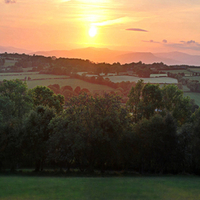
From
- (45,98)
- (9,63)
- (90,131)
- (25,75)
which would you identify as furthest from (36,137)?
(9,63)

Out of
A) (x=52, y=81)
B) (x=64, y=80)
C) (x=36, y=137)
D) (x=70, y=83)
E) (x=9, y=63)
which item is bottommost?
(x=36, y=137)

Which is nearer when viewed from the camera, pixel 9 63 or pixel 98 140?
pixel 98 140

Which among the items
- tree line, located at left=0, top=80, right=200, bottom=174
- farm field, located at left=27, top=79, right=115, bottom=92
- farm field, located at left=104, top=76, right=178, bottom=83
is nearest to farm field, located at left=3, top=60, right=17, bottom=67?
farm field, located at left=27, top=79, right=115, bottom=92

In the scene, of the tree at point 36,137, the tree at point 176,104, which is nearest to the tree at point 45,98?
the tree at point 36,137

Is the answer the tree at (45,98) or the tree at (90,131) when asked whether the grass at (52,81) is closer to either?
the tree at (45,98)

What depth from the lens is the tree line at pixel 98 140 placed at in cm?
3384

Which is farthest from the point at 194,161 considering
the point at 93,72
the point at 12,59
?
the point at 12,59

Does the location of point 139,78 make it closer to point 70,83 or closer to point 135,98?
point 70,83

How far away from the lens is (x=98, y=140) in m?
32.8

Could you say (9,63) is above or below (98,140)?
above

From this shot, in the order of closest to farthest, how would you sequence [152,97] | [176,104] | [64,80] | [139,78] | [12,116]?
[12,116]
[152,97]
[176,104]
[139,78]
[64,80]

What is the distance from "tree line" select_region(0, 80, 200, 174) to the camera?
33.8m
